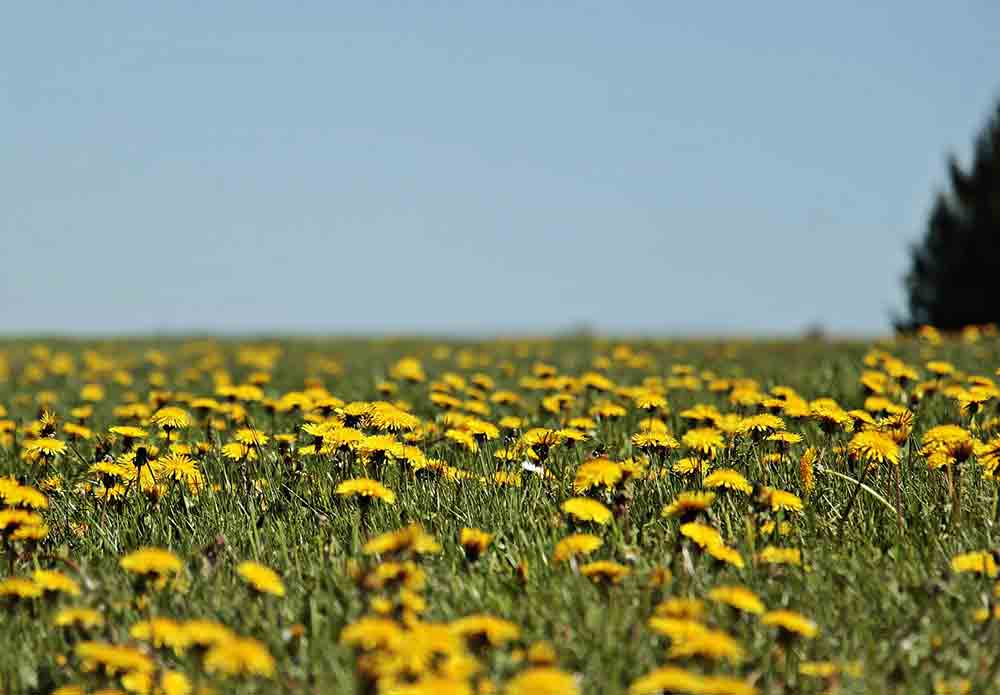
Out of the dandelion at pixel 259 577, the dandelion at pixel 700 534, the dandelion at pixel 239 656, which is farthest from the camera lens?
the dandelion at pixel 700 534

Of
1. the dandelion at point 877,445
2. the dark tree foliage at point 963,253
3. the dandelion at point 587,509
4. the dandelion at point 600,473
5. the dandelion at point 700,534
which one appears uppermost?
the dark tree foliage at point 963,253

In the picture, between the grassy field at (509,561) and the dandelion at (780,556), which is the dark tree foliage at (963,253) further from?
the dandelion at (780,556)

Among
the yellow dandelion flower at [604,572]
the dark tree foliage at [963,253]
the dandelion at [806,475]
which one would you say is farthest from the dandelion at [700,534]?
the dark tree foliage at [963,253]

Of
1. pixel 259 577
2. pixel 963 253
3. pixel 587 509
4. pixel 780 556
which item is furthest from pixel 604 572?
pixel 963 253

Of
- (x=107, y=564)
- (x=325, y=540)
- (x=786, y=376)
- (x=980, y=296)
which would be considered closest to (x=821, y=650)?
(x=325, y=540)

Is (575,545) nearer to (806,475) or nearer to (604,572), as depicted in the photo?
(604,572)

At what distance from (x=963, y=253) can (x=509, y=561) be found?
2333cm

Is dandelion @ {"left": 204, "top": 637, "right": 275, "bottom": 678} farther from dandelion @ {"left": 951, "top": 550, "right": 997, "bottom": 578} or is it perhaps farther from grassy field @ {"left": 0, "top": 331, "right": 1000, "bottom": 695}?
dandelion @ {"left": 951, "top": 550, "right": 997, "bottom": 578}

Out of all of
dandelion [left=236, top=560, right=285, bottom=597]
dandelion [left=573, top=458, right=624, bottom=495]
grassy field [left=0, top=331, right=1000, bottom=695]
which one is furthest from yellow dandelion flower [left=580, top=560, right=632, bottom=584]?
dandelion [left=236, top=560, right=285, bottom=597]

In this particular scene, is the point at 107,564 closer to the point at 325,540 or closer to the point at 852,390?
the point at 325,540

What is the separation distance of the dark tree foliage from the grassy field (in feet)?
66.0

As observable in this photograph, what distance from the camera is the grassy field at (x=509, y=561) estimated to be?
7.28 ft

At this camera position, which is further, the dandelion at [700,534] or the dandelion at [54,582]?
the dandelion at [700,534]

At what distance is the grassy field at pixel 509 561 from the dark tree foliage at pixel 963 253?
2011cm
